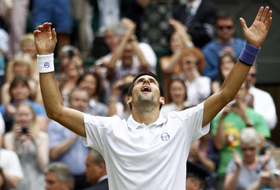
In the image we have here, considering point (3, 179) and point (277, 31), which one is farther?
point (277, 31)

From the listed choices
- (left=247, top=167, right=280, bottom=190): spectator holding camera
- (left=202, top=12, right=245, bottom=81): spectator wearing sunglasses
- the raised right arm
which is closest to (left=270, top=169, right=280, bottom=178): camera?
(left=247, top=167, right=280, bottom=190): spectator holding camera

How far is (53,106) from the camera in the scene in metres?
4.12

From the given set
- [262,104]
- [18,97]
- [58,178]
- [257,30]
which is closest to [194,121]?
[257,30]

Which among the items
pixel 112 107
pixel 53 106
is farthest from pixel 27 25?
pixel 53 106

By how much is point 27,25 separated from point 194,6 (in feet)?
11.3

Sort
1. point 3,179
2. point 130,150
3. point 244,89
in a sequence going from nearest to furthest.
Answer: point 130,150
point 3,179
point 244,89

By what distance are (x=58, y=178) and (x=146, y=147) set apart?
2.24 metres

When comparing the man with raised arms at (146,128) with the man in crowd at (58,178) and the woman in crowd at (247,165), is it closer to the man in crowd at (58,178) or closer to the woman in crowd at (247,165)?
the man in crowd at (58,178)

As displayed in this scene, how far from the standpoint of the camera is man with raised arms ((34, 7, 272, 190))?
13.1ft

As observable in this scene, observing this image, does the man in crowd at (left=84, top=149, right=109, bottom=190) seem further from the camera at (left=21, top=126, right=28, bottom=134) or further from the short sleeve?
the short sleeve

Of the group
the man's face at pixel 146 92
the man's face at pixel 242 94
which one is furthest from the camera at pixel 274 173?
the man's face at pixel 146 92

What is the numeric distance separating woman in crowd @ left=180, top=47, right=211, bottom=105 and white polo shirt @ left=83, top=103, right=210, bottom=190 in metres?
3.81

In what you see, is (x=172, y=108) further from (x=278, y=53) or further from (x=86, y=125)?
(x=278, y=53)

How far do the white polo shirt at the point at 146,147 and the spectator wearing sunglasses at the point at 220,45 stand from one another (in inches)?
182
